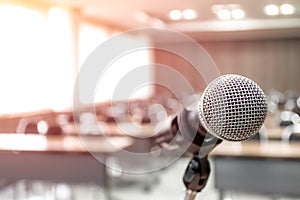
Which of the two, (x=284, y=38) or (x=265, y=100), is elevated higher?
(x=284, y=38)

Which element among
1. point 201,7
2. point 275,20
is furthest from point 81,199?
point 275,20

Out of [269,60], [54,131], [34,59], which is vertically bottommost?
[54,131]

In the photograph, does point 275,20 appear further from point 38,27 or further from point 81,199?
point 81,199

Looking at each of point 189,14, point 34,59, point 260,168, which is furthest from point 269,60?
point 260,168

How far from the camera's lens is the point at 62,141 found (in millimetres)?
4059

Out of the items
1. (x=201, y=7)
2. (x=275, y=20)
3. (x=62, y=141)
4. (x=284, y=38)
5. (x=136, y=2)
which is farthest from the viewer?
(x=284, y=38)

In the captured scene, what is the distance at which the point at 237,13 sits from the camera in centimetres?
992

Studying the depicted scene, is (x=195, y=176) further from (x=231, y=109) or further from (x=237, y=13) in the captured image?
(x=237, y=13)

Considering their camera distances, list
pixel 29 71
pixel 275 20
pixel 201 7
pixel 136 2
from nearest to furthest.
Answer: pixel 29 71, pixel 136 2, pixel 201 7, pixel 275 20

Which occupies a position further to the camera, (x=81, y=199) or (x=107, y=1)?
(x=107, y=1)

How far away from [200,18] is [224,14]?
669mm

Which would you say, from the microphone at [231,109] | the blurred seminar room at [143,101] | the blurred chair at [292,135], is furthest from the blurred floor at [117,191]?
the microphone at [231,109]

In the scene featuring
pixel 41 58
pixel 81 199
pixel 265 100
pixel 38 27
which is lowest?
pixel 81 199

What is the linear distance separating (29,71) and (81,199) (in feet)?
11.0
